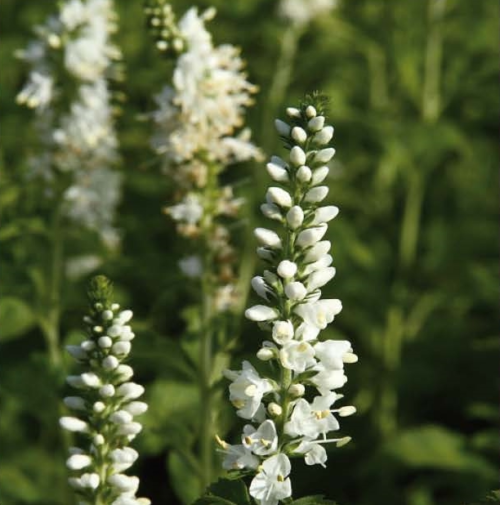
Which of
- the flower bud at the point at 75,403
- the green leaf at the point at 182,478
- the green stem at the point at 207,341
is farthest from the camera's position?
the green stem at the point at 207,341

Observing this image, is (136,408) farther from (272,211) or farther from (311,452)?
(272,211)

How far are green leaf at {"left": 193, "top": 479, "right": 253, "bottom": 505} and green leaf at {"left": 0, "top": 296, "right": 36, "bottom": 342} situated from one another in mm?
2776

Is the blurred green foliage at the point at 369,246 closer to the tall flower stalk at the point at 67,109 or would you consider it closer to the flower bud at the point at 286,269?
the tall flower stalk at the point at 67,109

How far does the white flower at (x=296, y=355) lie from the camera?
3.04 m

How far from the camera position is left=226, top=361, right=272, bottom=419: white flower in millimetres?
3061

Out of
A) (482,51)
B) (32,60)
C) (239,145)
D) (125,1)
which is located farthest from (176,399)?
(125,1)

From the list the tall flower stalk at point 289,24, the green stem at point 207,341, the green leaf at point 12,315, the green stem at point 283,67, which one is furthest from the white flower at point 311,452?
the tall flower stalk at point 289,24

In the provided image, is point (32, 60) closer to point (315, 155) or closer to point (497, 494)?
point (315, 155)

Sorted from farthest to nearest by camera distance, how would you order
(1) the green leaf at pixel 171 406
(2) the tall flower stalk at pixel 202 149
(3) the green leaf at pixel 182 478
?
(1) the green leaf at pixel 171 406 → (2) the tall flower stalk at pixel 202 149 → (3) the green leaf at pixel 182 478

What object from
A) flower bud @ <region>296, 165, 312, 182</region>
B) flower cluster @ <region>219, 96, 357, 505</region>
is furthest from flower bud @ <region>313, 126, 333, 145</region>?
flower bud @ <region>296, 165, 312, 182</region>

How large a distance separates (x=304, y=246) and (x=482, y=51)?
576cm

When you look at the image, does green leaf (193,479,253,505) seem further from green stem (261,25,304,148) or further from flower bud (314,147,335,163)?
green stem (261,25,304,148)

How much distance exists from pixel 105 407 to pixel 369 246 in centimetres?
535

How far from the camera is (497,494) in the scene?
310 centimetres
